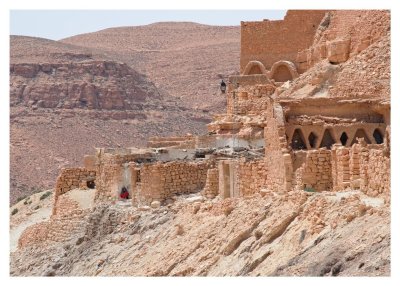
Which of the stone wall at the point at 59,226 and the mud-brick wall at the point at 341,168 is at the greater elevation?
the mud-brick wall at the point at 341,168

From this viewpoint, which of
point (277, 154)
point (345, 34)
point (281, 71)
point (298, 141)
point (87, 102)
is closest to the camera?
point (277, 154)

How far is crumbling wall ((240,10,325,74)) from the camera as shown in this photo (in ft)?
123

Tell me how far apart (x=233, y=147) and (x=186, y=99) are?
8513 cm

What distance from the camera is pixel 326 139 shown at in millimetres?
25141

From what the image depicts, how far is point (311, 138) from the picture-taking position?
2503 centimetres

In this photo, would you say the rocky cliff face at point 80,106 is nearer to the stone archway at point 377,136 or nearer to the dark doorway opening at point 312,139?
the dark doorway opening at point 312,139

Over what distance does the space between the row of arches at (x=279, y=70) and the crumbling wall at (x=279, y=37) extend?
237 mm

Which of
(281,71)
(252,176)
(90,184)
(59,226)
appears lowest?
(59,226)

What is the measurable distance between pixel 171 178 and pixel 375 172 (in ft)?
31.8

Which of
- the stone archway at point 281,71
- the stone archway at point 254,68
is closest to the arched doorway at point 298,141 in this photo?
the stone archway at point 281,71

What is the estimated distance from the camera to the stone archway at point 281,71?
3716cm

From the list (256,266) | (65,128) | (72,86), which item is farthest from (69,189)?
(72,86)

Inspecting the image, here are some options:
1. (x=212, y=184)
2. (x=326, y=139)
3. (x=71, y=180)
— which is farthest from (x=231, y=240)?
(x=71, y=180)

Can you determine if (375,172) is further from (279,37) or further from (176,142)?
(279,37)
